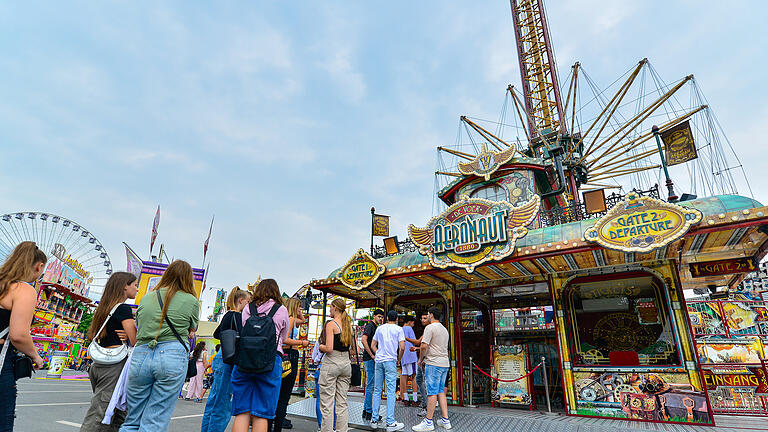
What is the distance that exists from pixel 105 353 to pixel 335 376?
2827 mm

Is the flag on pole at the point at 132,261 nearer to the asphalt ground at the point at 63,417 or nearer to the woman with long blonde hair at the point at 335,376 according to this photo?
the asphalt ground at the point at 63,417

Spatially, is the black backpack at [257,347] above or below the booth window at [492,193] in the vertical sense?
below

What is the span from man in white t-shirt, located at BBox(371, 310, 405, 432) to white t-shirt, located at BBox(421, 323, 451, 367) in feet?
1.67

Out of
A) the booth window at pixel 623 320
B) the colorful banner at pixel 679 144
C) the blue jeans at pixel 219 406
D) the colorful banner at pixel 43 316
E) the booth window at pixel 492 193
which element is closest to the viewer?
the blue jeans at pixel 219 406

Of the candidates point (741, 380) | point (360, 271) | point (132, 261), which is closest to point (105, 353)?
point (360, 271)

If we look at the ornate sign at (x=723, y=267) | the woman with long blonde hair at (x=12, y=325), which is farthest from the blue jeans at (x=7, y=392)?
the ornate sign at (x=723, y=267)

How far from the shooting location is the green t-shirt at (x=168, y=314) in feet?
11.8

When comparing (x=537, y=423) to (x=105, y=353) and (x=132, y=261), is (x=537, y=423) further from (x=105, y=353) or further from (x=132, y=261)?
(x=132, y=261)

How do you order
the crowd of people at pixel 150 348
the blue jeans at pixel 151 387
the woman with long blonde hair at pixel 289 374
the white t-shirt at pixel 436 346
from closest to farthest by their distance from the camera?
the crowd of people at pixel 150 348 < the blue jeans at pixel 151 387 < the woman with long blonde hair at pixel 289 374 < the white t-shirt at pixel 436 346

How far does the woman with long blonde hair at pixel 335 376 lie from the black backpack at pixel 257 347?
1738mm

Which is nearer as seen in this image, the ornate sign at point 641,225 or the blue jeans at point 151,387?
the blue jeans at point 151,387

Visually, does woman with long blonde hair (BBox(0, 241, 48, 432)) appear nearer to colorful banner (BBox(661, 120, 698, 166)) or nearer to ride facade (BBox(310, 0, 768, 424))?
ride facade (BBox(310, 0, 768, 424))

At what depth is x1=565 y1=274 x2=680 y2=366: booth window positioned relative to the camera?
11562 mm

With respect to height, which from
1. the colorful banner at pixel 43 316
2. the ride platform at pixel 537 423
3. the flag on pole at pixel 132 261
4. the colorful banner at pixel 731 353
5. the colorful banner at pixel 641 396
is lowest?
the ride platform at pixel 537 423
